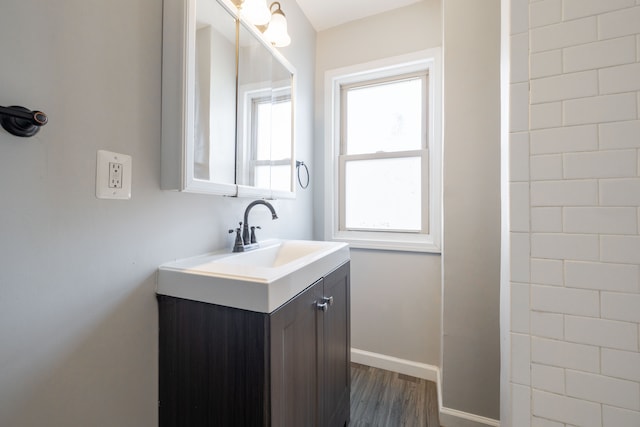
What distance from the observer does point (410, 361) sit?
71.4 inches

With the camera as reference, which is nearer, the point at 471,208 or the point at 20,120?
the point at 20,120

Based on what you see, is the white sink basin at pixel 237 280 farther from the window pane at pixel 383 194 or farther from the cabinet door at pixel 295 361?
the window pane at pixel 383 194

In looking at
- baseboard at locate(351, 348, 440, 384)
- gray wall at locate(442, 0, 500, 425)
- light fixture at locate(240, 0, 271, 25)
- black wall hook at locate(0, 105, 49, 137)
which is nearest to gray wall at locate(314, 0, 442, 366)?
baseboard at locate(351, 348, 440, 384)

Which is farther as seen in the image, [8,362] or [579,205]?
[579,205]

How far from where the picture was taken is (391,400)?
1580 mm

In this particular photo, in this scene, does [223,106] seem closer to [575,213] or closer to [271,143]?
[271,143]

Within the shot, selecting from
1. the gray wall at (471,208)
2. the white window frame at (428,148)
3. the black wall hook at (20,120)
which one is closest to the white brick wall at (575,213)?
the gray wall at (471,208)

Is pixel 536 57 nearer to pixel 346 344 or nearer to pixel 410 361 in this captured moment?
pixel 346 344

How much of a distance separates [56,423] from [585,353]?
1.37 m

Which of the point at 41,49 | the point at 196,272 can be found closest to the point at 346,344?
the point at 196,272

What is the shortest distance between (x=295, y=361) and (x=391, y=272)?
1188 millimetres

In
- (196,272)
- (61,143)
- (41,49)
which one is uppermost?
(41,49)

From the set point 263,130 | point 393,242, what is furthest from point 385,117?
point 263,130

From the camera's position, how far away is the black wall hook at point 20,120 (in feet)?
1.73
